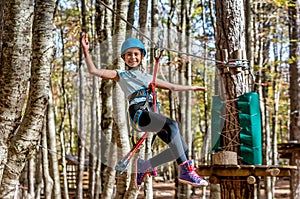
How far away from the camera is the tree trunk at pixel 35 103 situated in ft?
13.0

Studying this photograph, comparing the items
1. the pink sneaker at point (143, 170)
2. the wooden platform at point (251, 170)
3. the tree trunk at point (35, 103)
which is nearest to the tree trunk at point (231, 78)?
the wooden platform at point (251, 170)

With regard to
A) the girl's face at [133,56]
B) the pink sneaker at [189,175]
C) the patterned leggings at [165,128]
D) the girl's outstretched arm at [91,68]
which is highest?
the girl's face at [133,56]

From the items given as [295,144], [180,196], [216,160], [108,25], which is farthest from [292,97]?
[216,160]

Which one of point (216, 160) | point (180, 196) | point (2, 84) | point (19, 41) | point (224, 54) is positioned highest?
point (224, 54)

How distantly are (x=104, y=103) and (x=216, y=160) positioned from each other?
3.23 m

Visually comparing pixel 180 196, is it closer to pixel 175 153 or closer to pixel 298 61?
pixel 298 61

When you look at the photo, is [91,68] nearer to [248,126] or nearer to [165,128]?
[165,128]

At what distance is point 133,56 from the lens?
3807 millimetres

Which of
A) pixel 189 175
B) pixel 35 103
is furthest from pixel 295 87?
pixel 35 103

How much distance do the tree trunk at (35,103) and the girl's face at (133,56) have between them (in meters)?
0.74

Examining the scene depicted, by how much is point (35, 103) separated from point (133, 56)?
92cm

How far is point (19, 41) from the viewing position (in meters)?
3.79

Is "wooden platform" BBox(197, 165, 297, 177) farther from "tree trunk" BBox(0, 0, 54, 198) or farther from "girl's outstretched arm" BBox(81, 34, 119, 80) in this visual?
"tree trunk" BBox(0, 0, 54, 198)

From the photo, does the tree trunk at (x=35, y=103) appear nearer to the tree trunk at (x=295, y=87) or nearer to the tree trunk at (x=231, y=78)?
the tree trunk at (x=231, y=78)
